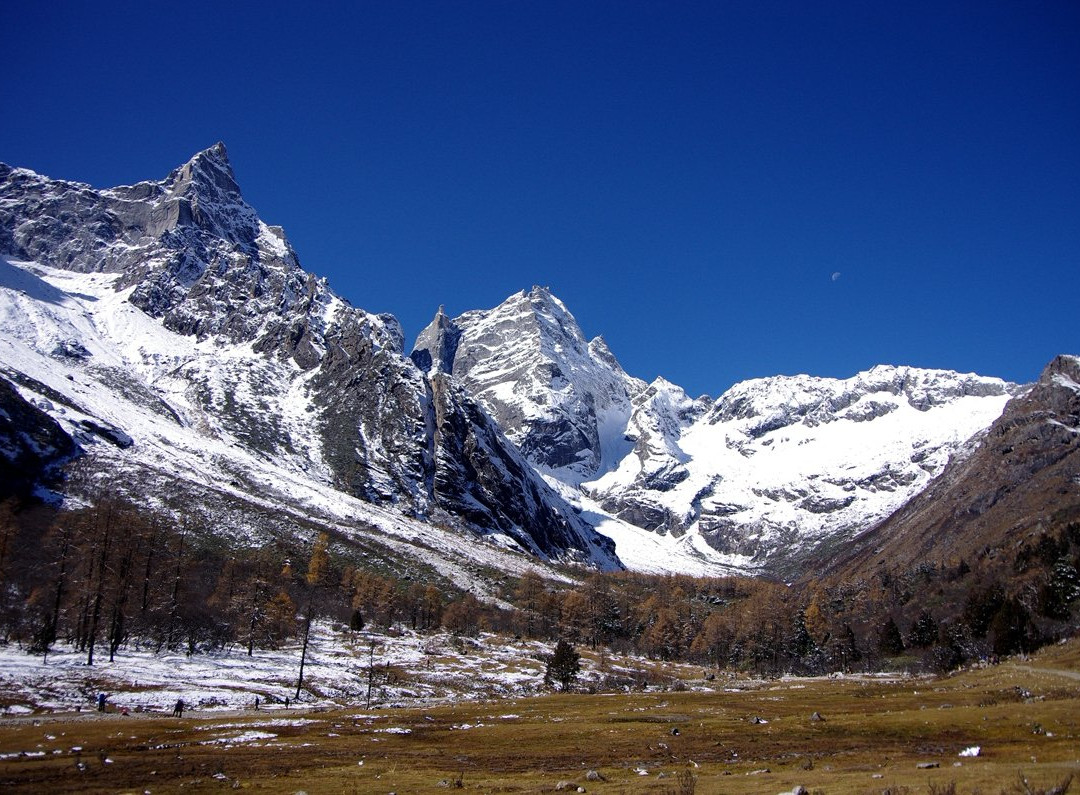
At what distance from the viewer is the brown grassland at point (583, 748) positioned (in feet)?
122

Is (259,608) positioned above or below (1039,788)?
below

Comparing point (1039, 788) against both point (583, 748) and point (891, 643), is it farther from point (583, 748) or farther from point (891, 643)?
point (891, 643)

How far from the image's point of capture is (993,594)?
15238 centimetres

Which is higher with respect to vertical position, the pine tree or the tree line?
the tree line

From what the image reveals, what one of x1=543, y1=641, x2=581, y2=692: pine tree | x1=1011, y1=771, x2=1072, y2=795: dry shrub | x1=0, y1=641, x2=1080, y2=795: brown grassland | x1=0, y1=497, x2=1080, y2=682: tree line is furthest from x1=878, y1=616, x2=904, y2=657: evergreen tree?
x1=1011, y1=771, x2=1072, y2=795: dry shrub

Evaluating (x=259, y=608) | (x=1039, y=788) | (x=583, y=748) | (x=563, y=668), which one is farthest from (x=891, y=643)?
(x=1039, y=788)

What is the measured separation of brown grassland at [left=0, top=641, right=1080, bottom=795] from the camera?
37.1 metres

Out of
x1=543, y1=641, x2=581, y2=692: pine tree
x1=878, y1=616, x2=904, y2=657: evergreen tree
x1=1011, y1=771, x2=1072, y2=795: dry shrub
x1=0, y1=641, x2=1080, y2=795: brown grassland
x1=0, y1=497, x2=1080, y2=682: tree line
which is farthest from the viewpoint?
x1=878, y1=616, x2=904, y2=657: evergreen tree

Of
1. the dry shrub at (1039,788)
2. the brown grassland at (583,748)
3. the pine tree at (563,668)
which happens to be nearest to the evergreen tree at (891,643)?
the brown grassland at (583,748)

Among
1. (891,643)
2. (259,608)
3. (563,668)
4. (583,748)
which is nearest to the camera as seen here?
(583,748)

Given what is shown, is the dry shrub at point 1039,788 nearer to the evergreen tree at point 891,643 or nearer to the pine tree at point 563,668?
the pine tree at point 563,668

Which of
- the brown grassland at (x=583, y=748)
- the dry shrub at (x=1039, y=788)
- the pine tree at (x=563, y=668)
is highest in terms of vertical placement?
the dry shrub at (x=1039, y=788)

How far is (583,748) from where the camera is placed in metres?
55.8

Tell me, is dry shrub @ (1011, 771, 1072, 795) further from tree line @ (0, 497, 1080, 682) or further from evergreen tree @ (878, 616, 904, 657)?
evergreen tree @ (878, 616, 904, 657)
